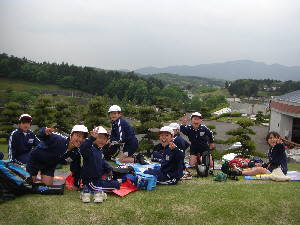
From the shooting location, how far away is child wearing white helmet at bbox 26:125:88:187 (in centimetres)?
709

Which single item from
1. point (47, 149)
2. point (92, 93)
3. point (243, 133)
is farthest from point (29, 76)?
point (47, 149)

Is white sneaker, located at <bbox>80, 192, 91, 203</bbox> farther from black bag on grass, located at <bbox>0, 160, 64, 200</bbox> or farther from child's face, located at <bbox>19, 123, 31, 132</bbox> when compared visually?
child's face, located at <bbox>19, 123, 31, 132</bbox>

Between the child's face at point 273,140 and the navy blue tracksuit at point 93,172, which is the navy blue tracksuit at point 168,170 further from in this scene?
the child's face at point 273,140

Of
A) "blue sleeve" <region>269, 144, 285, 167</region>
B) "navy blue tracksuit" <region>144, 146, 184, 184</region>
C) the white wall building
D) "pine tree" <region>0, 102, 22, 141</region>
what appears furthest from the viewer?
the white wall building

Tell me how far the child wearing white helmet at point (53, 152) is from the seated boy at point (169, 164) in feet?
6.63

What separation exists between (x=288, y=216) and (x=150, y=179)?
10.4ft

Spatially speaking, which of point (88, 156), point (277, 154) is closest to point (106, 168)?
point (88, 156)

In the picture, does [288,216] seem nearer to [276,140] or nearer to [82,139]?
[276,140]

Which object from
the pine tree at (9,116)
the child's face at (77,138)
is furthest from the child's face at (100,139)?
the pine tree at (9,116)

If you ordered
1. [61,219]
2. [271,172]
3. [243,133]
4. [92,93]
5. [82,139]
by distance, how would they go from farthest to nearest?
[92,93], [243,133], [271,172], [82,139], [61,219]

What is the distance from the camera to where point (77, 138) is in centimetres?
712

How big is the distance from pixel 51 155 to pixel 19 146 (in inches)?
80.7

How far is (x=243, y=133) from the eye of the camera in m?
18.1

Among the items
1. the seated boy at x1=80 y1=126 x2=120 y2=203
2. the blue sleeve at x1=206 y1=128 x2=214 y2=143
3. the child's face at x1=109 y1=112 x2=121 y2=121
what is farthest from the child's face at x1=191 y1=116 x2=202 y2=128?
the seated boy at x1=80 y1=126 x2=120 y2=203
